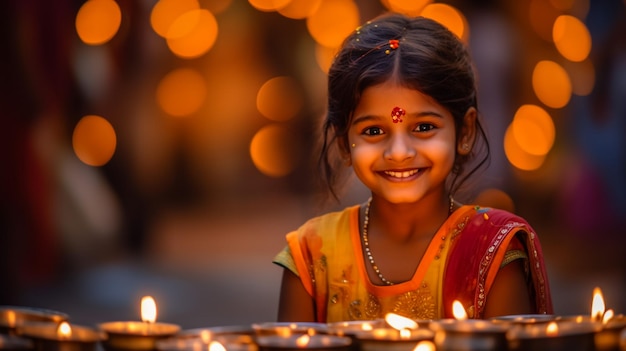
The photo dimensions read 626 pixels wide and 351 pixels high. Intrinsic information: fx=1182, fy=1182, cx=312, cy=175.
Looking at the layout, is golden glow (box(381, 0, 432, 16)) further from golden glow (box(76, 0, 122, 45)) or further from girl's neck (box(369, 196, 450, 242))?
girl's neck (box(369, 196, 450, 242))

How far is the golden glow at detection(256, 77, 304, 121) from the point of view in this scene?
541 inches

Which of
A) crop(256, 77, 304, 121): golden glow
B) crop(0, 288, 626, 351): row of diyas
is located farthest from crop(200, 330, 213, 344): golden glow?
crop(256, 77, 304, 121): golden glow

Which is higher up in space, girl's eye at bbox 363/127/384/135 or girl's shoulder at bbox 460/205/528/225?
girl's eye at bbox 363/127/384/135

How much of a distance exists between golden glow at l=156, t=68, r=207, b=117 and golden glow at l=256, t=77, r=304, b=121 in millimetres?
792

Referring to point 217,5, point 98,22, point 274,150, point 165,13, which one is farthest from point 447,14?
Result: point 274,150

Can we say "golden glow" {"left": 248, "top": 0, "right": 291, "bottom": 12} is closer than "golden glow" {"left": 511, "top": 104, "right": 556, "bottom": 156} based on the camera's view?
No

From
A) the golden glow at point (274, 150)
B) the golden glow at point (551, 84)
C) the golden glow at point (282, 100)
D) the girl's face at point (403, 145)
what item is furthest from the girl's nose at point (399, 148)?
the golden glow at point (274, 150)

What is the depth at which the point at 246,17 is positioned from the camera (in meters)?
13.7

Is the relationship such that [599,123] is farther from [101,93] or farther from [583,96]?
[101,93]

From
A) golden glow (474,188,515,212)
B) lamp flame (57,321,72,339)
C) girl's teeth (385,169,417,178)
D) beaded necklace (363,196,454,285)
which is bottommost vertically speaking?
lamp flame (57,321,72,339)

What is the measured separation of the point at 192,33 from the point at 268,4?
954mm

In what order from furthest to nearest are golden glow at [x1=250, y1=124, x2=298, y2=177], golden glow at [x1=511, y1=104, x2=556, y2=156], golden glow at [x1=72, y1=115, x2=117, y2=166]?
golden glow at [x1=250, y1=124, x2=298, y2=177] < golden glow at [x1=511, y1=104, x2=556, y2=156] < golden glow at [x1=72, y1=115, x2=117, y2=166]

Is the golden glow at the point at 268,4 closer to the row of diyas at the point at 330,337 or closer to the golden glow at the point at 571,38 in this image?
the golden glow at the point at 571,38

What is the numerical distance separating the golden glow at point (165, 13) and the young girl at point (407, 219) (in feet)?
26.6
